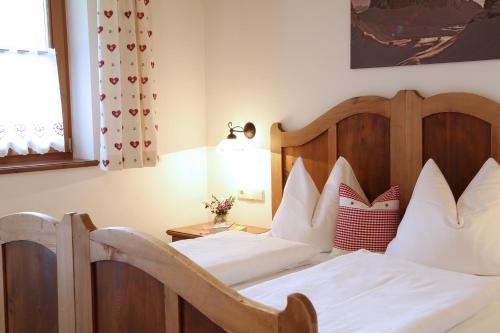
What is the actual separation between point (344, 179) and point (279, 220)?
426mm

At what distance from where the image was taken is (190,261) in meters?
1.55

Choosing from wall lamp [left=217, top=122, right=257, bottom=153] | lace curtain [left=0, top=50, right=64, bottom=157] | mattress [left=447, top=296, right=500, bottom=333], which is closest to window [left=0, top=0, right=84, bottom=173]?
lace curtain [left=0, top=50, right=64, bottom=157]

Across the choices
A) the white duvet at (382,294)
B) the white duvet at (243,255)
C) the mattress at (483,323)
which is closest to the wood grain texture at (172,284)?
the white duvet at (382,294)

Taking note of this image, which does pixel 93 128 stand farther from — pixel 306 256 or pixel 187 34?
pixel 306 256

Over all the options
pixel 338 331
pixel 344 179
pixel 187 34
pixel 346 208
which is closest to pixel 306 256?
pixel 346 208

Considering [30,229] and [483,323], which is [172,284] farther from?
[483,323]

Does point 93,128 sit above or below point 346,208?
above

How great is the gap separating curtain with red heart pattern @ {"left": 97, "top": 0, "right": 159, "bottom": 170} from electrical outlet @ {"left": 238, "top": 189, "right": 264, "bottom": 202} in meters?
0.67

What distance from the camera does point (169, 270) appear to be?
159 cm

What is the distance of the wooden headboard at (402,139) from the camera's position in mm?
2904

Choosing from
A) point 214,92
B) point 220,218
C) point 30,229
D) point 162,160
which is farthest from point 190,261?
point 214,92

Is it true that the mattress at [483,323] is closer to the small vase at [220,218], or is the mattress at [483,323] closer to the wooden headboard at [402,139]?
the wooden headboard at [402,139]

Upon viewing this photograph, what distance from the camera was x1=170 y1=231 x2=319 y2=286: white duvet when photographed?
2558 millimetres

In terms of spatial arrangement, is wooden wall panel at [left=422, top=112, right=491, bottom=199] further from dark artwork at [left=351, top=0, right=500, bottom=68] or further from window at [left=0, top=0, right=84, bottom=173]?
window at [left=0, top=0, right=84, bottom=173]
